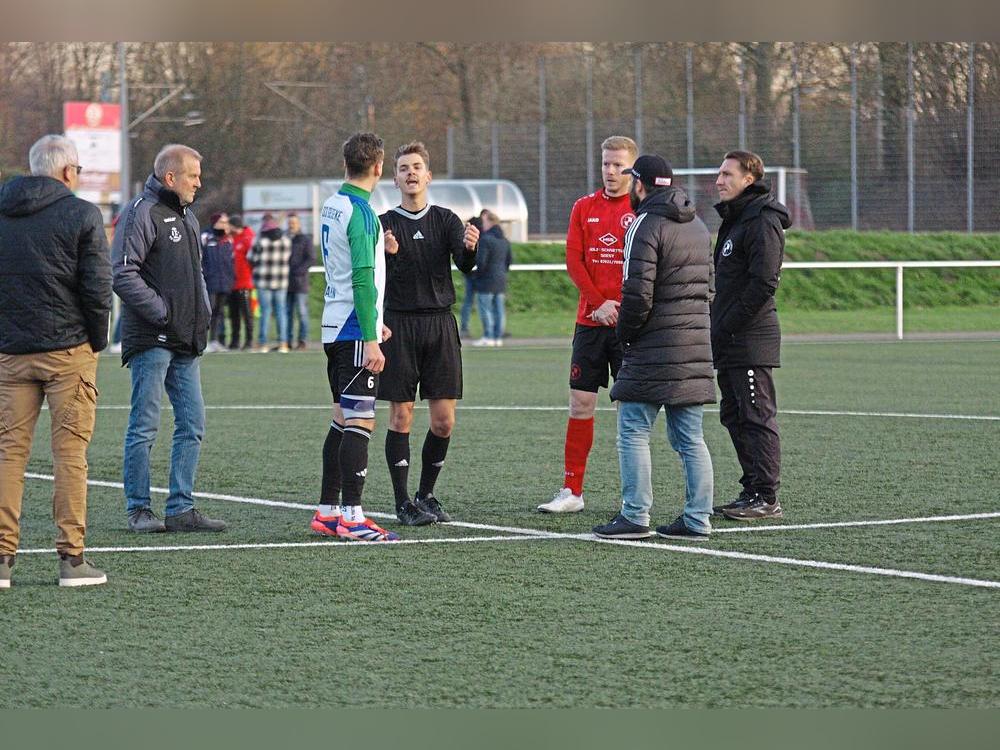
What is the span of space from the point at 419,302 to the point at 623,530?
5.22 feet

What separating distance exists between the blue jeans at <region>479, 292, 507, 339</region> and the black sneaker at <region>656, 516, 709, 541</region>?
17.2 meters

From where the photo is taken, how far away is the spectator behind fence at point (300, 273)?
23.9 metres

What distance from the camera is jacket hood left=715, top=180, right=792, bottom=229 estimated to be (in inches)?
335

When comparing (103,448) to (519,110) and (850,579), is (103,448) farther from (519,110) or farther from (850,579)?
(519,110)

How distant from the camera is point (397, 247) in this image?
819 cm

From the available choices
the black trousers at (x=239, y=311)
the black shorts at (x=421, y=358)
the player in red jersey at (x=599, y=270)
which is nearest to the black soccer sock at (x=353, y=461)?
the black shorts at (x=421, y=358)

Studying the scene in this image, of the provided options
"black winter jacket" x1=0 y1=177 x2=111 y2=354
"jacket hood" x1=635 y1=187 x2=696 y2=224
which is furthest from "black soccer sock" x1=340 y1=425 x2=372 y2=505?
"jacket hood" x1=635 y1=187 x2=696 y2=224

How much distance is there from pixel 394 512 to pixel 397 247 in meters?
1.60

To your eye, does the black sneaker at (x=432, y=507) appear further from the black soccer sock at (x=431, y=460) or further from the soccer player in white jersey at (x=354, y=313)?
the soccer player in white jersey at (x=354, y=313)

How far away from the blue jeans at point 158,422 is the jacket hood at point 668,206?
257cm

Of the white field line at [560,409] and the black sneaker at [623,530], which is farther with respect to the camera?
the white field line at [560,409]

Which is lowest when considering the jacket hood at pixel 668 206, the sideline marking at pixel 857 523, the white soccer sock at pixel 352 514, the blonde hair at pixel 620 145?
the sideline marking at pixel 857 523

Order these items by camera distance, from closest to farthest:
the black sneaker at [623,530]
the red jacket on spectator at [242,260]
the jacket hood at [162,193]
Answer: the black sneaker at [623,530]
the jacket hood at [162,193]
the red jacket on spectator at [242,260]

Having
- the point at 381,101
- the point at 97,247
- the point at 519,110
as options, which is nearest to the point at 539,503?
the point at 97,247
